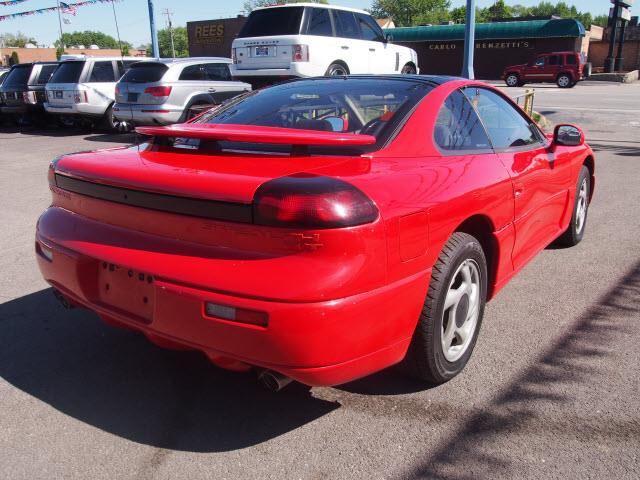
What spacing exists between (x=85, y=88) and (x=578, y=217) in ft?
39.6

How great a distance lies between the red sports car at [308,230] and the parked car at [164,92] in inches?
342

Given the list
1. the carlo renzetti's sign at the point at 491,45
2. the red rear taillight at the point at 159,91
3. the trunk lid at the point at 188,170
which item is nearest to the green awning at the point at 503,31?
the carlo renzetti's sign at the point at 491,45

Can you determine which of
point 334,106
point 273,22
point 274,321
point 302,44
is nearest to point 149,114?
point 273,22

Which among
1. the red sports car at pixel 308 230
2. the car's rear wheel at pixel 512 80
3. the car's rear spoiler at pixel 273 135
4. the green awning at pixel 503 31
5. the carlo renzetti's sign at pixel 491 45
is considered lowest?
the car's rear wheel at pixel 512 80

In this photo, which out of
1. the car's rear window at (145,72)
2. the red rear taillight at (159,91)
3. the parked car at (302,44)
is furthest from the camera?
the car's rear window at (145,72)

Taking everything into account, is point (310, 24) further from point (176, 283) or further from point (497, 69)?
point (497, 69)

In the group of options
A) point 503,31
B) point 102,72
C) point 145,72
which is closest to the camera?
point 145,72

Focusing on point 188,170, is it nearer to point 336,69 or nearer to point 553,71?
point 336,69

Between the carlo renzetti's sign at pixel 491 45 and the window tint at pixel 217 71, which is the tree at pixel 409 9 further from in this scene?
the window tint at pixel 217 71

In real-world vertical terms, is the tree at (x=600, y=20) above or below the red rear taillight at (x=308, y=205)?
above

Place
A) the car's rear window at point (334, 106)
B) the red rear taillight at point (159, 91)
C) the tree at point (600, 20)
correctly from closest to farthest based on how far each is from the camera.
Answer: the car's rear window at point (334, 106)
the red rear taillight at point (159, 91)
the tree at point (600, 20)

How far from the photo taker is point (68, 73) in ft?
46.4

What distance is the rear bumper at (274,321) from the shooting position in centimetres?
215

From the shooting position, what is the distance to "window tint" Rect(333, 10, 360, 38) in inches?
473
